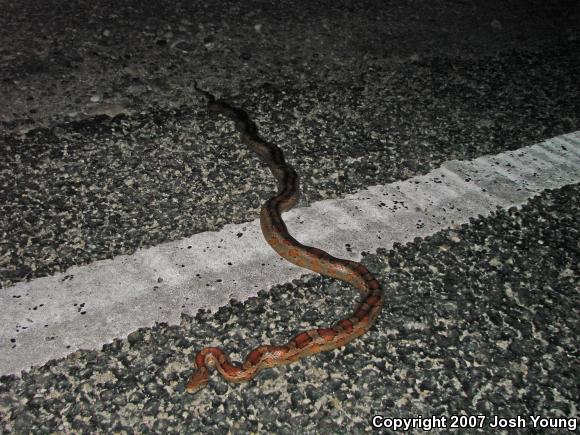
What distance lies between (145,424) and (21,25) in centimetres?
433

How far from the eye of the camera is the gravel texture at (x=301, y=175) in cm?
254

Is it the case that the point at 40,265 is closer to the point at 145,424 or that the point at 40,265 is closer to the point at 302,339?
the point at 145,424

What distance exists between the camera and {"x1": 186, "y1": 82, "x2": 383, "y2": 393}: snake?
2.58 metres

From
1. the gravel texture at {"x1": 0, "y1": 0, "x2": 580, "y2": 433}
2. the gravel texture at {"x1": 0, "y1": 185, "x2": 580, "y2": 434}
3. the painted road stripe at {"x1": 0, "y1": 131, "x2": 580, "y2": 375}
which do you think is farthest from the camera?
the painted road stripe at {"x1": 0, "y1": 131, "x2": 580, "y2": 375}

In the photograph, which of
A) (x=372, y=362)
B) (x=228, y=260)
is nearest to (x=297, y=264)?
(x=228, y=260)

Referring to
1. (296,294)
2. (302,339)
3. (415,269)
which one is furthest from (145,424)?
(415,269)

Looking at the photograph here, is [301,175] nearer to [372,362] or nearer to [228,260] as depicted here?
[228,260]

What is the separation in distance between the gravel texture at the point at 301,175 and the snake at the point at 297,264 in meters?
0.07

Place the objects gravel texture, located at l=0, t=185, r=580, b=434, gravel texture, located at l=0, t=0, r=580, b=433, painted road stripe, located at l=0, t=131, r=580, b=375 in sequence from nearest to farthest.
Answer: gravel texture, located at l=0, t=185, r=580, b=434 < gravel texture, located at l=0, t=0, r=580, b=433 < painted road stripe, located at l=0, t=131, r=580, b=375

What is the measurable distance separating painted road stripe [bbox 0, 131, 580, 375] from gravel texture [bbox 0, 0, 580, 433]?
96 millimetres

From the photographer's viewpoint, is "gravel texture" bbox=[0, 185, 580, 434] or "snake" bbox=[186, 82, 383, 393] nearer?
"gravel texture" bbox=[0, 185, 580, 434]

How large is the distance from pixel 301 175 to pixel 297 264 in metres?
0.86

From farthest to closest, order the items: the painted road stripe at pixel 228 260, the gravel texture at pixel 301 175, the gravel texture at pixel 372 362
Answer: the painted road stripe at pixel 228 260 → the gravel texture at pixel 301 175 → the gravel texture at pixel 372 362

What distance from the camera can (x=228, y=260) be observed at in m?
3.17
